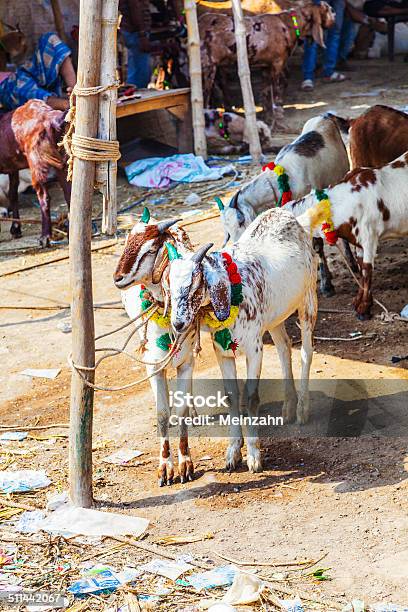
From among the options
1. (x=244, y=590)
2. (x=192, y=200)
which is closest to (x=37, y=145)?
(x=192, y=200)

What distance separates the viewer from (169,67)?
14883 mm

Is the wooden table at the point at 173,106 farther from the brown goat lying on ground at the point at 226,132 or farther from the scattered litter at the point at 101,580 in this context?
the scattered litter at the point at 101,580

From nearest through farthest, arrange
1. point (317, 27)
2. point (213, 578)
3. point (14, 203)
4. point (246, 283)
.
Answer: point (213, 578)
point (246, 283)
point (14, 203)
point (317, 27)

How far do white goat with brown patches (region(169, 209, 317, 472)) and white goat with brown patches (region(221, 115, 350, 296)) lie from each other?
1600 millimetres

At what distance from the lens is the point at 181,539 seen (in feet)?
16.5

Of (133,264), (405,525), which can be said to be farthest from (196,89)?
(405,525)

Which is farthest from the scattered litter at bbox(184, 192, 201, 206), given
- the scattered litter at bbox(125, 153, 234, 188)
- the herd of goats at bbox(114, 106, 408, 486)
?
the herd of goats at bbox(114, 106, 408, 486)

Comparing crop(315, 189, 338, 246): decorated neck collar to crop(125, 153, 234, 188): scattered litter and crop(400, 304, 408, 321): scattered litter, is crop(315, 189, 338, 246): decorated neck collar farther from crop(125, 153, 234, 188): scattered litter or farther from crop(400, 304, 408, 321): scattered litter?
crop(125, 153, 234, 188): scattered litter

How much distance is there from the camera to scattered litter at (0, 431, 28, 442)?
6.34 m

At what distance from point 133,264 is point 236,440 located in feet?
4.07

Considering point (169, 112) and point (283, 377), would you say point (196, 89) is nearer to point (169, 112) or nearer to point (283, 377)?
point (169, 112)

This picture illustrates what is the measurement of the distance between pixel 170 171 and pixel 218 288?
314 inches

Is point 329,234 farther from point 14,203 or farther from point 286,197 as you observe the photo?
point 14,203

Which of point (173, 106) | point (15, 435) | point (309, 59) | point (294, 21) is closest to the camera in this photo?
point (15, 435)
